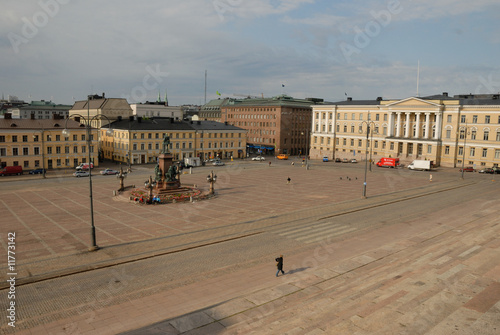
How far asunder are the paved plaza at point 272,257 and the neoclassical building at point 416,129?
40.6m

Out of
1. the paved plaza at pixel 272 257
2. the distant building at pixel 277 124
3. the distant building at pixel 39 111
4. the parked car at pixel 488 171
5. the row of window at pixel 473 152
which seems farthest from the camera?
the distant building at pixel 39 111

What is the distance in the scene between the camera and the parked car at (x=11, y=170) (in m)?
64.4

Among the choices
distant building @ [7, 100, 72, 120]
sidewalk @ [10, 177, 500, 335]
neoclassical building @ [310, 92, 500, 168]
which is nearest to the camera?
sidewalk @ [10, 177, 500, 335]

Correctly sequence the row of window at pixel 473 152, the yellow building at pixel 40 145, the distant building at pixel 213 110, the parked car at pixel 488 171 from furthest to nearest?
1. the distant building at pixel 213 110
2. the row of window at pixel 473 152
3. the parked car at pixel 488 171
4. the yellow building at pixel 40 145

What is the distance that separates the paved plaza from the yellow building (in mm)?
24851

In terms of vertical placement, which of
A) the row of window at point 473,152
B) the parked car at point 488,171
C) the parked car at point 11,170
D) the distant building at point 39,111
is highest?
the distant building at point 39,111

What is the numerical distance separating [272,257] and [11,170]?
60.2 metres

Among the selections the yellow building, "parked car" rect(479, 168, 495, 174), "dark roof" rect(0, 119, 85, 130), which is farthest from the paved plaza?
"parked car" rect(479, 168, 495, 174)

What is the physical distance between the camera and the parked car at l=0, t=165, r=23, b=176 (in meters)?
64.4

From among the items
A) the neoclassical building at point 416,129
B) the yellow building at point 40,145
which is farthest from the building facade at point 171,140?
the neoclassical building at point 416,129

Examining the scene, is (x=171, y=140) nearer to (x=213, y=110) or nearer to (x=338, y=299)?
(x=213, y=110)

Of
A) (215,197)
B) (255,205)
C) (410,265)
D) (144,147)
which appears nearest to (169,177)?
(215,197)

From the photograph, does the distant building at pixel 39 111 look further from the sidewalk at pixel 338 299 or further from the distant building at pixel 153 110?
the sidewalk at pixel 338 299

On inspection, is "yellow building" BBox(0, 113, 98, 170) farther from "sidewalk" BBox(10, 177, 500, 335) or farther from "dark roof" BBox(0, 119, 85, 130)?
"sidewalk" BBox(10, 177, 500, 335)
